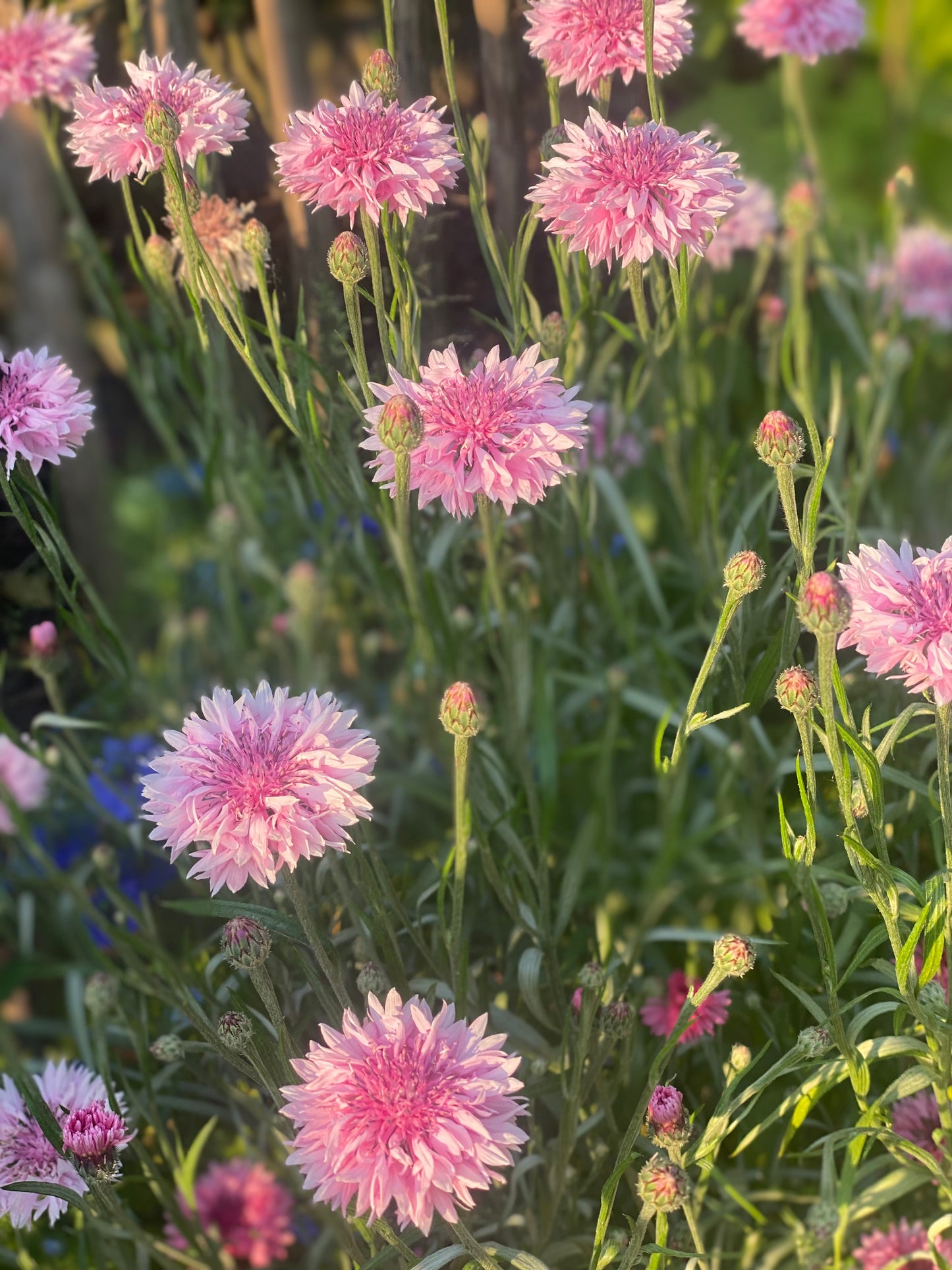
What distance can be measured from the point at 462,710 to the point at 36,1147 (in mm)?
250

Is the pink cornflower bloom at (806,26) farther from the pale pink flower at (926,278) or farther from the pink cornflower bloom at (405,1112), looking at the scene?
the pink cornflower bloom at (405,1112)

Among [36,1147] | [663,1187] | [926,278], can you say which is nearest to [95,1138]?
[36,1147]

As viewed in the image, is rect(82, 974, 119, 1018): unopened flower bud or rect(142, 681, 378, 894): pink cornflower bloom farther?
rect(82, 974, 119, 1018): unopened flower bud

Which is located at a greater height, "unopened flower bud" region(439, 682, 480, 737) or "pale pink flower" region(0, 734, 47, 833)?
"pale pink flower" region(0, 734, 47, 833)

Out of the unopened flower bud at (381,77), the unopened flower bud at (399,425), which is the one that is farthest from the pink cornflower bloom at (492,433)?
the unopened flower bud at (381,77)

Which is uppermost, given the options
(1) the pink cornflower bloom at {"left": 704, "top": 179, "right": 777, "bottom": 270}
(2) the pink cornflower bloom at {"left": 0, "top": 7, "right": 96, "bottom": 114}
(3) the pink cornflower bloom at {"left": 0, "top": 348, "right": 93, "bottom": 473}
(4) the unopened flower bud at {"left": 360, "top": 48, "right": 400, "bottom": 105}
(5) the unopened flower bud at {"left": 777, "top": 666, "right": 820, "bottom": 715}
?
(2) the pink cornflower bloom at {"left": 0, "top": 7, "right": 96, "bottom": 114}

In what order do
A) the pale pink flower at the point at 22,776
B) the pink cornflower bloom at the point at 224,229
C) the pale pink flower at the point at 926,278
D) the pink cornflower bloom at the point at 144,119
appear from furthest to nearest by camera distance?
the pale pink flower at the point at 926,278
the pale pink flower at the point at 22,776
the pink cornflower bloom at the point at 224,229
the pink cornflower bloom at the point at 144,119

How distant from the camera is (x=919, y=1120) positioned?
1.73ft

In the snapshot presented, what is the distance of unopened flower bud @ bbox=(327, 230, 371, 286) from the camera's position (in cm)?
46

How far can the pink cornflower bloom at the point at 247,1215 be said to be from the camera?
1.98 feet

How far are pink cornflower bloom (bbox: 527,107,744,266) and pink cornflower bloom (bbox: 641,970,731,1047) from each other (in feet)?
1.02

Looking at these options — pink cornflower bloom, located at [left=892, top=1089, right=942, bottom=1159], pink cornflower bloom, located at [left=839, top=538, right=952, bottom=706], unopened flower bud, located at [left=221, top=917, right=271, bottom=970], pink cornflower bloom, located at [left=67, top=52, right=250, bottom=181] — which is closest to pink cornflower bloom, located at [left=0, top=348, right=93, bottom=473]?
pink cornflower bloom, located at [left=67, top=52, right=250, bottom=181]

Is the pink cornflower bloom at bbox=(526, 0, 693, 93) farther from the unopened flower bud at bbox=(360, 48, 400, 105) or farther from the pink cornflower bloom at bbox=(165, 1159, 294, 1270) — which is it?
the pink cornflower bloom at bbox=(165, 1159, 294, 1270)

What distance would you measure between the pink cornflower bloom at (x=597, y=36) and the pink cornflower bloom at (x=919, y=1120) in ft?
1.54
